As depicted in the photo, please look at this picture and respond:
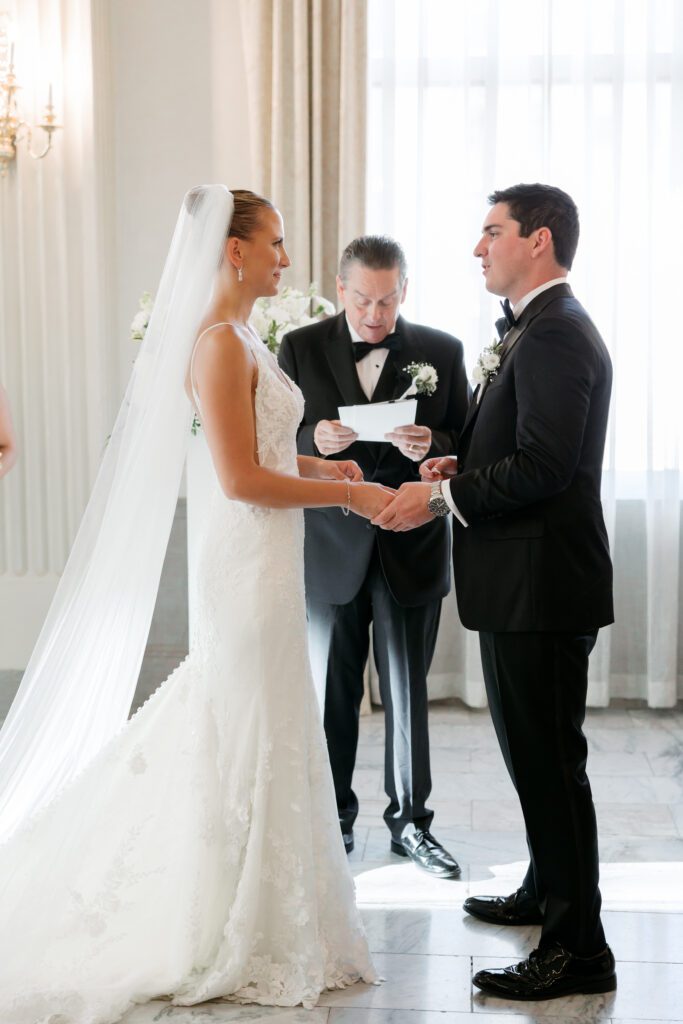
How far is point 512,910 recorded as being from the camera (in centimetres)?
298

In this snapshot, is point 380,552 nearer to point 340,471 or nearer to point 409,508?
point 340,471

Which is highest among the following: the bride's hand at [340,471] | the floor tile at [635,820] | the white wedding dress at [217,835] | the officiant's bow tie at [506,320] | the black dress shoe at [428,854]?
the officiant's bow tie at [506,320]

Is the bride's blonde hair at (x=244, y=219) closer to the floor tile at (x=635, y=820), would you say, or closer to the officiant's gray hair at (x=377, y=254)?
the officiant's gray hair at (x=377, y=254)

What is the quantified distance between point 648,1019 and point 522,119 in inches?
158

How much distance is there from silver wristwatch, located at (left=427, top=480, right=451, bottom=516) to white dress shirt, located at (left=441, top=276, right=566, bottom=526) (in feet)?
0.12

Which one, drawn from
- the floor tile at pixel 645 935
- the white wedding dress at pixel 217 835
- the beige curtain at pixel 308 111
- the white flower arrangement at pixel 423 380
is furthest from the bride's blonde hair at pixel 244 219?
the beige curtain at pixel 308 111

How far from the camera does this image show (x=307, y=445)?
134 inches

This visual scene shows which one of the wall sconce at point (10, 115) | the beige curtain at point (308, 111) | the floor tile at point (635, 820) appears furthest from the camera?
the beige curtain at point (308, 111)

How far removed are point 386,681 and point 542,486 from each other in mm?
1214

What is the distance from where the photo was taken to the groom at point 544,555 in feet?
8.20

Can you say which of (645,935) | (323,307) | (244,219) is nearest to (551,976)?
(645,935)

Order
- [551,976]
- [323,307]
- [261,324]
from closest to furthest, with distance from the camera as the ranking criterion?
[551,976]
[261,324]
[323,307]

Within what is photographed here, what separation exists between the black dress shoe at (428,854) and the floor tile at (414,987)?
1.67 ft

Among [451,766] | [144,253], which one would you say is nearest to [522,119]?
[144,253]
